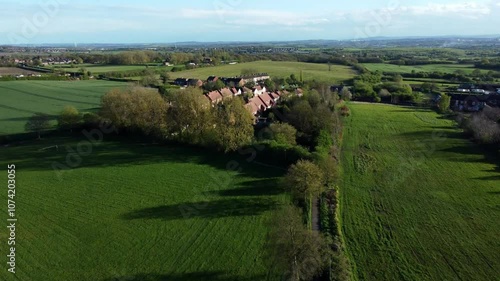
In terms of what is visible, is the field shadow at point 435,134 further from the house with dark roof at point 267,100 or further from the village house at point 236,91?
the village house at point 236,91

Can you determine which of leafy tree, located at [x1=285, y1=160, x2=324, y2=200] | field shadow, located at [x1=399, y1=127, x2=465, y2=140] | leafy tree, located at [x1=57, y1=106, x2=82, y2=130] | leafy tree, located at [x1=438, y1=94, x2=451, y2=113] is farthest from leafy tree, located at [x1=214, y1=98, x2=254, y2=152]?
leafy tree, located at [x1=438, y1=94, x2=451, y2=113]

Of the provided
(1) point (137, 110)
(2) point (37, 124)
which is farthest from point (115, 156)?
(2) point (37, 124)

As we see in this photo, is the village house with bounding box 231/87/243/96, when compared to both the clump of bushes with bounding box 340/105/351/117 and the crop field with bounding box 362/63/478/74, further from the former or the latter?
the crop field with bounding box 362/63/478/74

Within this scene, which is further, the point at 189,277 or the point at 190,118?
the point at 190,118

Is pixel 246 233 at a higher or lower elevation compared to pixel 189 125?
lower

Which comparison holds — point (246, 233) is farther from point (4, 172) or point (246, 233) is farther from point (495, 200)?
point (4, 172)

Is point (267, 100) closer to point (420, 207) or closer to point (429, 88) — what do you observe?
point (420, 207)

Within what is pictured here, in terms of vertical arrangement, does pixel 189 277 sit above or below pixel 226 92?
below

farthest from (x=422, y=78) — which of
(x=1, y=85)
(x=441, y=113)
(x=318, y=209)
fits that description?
(x=1, y=85)
